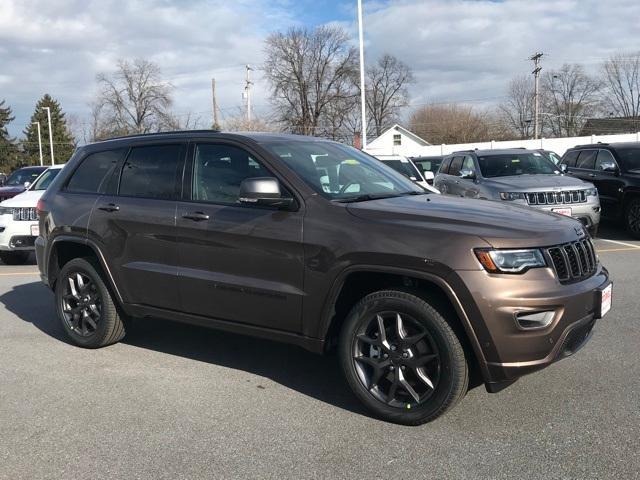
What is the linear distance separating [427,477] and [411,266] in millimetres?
1141

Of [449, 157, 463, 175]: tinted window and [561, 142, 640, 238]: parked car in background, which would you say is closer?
[561, 142, 640, 238]: parked car in background

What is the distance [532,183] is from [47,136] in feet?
293

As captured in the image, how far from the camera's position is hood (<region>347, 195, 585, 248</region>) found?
11.6 feet

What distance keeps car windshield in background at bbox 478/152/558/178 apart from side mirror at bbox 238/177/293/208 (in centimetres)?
796

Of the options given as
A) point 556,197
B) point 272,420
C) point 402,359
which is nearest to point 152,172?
point 272,420

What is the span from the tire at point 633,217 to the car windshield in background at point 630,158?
63cm

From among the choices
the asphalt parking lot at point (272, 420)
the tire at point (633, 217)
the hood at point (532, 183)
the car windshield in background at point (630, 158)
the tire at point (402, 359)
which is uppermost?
the car windshield in background at point (630, 158)

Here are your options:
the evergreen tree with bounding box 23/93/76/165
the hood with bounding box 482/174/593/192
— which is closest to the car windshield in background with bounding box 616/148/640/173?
the hood with bounding box 482/174/593/192

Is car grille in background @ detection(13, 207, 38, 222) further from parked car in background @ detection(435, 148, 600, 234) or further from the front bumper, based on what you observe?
the front bumper

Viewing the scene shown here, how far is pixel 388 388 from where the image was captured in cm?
388

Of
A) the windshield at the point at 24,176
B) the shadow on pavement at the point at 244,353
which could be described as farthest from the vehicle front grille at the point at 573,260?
the windshield at the point at 24,176

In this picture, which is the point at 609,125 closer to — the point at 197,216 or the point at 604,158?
the point at 604,158

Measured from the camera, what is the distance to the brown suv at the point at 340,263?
3.49 meters

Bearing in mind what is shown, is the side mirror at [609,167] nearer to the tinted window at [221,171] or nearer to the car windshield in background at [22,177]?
the tinted window at [221,171]
